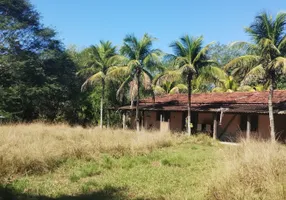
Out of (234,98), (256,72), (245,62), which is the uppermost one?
(245,62)

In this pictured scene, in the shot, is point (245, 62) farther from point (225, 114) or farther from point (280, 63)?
point (225, 114)

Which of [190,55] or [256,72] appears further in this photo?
[190,55]

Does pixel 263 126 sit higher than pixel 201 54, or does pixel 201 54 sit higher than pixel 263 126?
pixel 201 54

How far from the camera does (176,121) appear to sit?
24547 mm

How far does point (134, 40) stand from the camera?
20766 mm

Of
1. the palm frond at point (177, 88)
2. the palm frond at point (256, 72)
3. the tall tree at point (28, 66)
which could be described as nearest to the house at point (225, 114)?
the palm frond at point (256, 72)

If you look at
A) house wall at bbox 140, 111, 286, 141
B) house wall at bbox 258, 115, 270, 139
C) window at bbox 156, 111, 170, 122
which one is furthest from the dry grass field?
window at bbox 156, 111, 170, 122

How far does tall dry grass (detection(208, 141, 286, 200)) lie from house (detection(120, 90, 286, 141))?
9.93 m

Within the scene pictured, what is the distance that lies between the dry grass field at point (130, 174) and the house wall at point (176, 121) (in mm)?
12710

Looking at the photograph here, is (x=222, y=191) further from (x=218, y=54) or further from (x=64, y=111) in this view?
(x=218, y=54)

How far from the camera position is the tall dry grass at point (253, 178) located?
16.8 ft

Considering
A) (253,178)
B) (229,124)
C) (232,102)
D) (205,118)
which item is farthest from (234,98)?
(253,178)

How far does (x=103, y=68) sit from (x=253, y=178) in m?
21.1

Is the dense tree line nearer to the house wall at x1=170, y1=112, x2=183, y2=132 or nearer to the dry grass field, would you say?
the house wall at x1=170, y1=112, x2=183, y2=132
